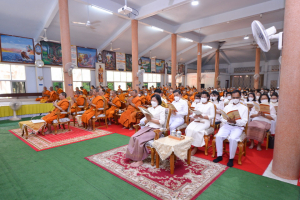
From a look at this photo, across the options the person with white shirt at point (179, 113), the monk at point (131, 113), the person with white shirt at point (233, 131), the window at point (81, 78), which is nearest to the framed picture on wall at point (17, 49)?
the window at point (81, 78)

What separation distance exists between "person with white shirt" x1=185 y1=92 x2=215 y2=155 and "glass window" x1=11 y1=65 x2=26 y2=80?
1287 centimetres

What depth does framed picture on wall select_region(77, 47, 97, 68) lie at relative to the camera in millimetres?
14516

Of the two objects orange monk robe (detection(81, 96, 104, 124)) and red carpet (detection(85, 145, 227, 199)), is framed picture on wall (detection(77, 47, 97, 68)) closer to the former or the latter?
orange monk robe (detection(81, 96, 104, 124))

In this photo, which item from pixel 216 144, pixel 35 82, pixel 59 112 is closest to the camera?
pixel 216 144

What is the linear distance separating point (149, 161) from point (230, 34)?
1589 centimetres

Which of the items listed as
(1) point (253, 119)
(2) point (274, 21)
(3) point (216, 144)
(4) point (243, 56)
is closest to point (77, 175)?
(3) point (216, 144)

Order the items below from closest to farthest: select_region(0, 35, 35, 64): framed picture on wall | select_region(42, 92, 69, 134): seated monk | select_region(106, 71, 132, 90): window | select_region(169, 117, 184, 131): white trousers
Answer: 1. select_region(169, 117, 184, 131): white trousers
2. select_region(42, 92, 69, 134): seated monk
3. select_region(0, 35, 35, 64): framed picture on wall
4. select_region(106, 71, 132, 90): window

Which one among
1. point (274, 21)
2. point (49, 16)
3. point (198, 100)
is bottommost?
point (198, 100)

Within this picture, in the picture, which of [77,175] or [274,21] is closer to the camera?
[77,175]

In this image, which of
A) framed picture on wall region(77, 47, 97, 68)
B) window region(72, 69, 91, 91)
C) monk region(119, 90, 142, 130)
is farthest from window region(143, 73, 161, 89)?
monk region(119, 90, 142, 130)

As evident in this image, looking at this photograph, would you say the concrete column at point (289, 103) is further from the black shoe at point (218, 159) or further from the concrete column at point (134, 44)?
the concrete column at point (134, 44)

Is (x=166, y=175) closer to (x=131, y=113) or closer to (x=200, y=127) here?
(x=200, y=127)

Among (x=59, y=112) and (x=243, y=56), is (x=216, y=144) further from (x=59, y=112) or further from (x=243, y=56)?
(x=243, y=56)

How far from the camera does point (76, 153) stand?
4.03 meters
